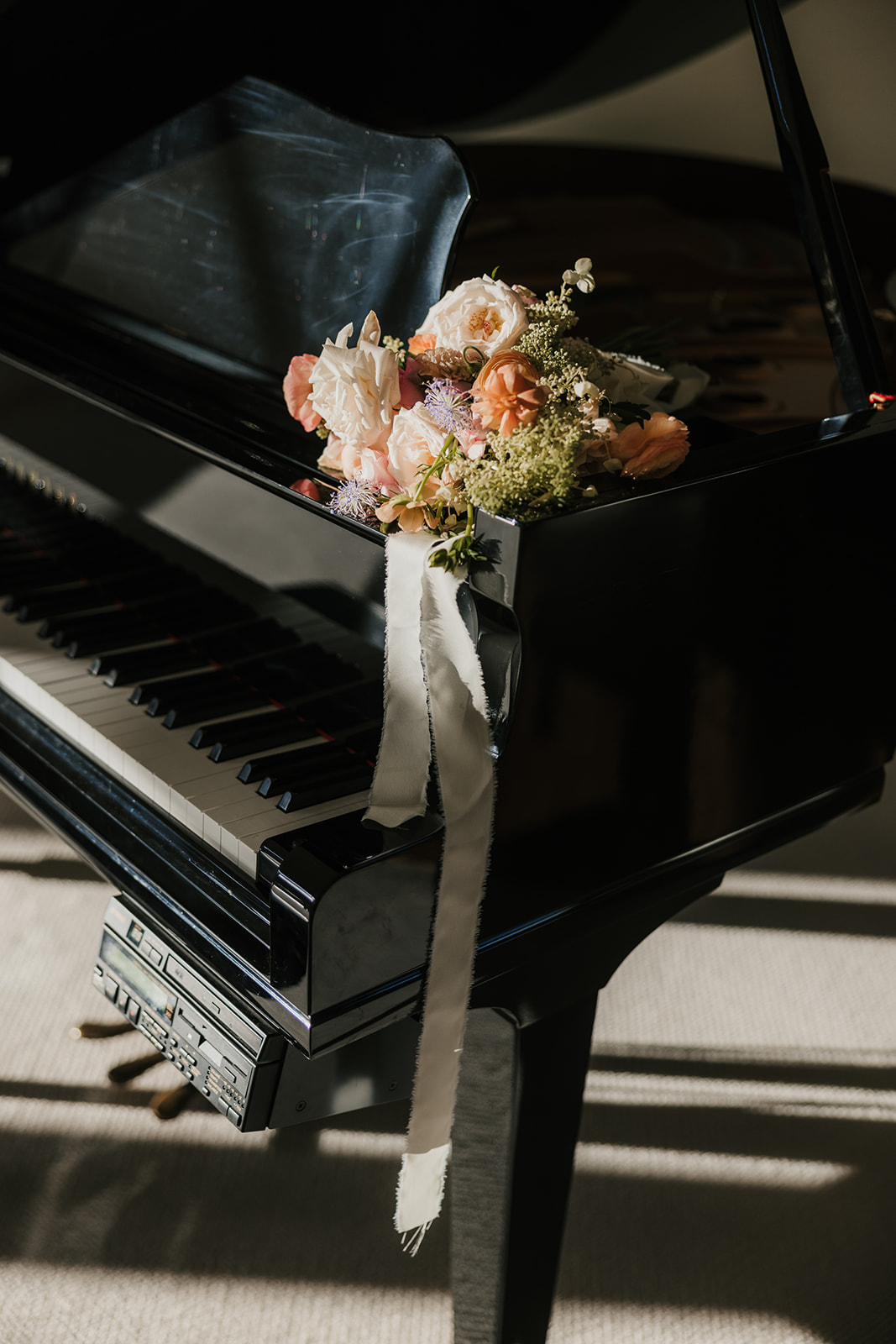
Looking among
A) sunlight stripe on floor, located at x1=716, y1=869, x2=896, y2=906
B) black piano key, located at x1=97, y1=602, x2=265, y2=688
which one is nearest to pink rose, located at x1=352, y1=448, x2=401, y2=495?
black piano key, located at x1=97, y1=602, x2=265, y2=688

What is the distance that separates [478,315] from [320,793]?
0.54 metres

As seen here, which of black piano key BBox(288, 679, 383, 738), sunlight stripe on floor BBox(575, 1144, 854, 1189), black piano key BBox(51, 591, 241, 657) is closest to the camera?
black piano key BBox(288, 679, 383, 738)

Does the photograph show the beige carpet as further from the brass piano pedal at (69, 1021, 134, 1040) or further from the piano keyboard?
the piano keyboard

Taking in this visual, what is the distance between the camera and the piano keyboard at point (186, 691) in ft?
4.23

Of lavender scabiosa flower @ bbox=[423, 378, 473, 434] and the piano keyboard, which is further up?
lavender scabiosa flower @ bbox=[423, 378, 473, 434]

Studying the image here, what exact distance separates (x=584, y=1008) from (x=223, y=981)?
17.5 inches

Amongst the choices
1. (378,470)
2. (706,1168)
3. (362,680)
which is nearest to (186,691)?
(362,680)

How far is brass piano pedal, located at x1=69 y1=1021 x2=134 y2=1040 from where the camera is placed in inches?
88.7

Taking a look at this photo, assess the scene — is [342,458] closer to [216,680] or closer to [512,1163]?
[216,680]

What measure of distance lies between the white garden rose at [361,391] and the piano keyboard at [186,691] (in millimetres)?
366

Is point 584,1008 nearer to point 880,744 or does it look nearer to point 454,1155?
point 454,1155

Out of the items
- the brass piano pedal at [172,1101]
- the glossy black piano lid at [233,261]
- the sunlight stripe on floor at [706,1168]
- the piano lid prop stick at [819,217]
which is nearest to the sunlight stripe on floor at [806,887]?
the sunlight stripe on floor at [706,1168]

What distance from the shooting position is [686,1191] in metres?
2.00

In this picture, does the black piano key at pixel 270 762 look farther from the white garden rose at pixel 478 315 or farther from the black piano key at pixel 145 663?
the white garden rose at pixel 478 315
